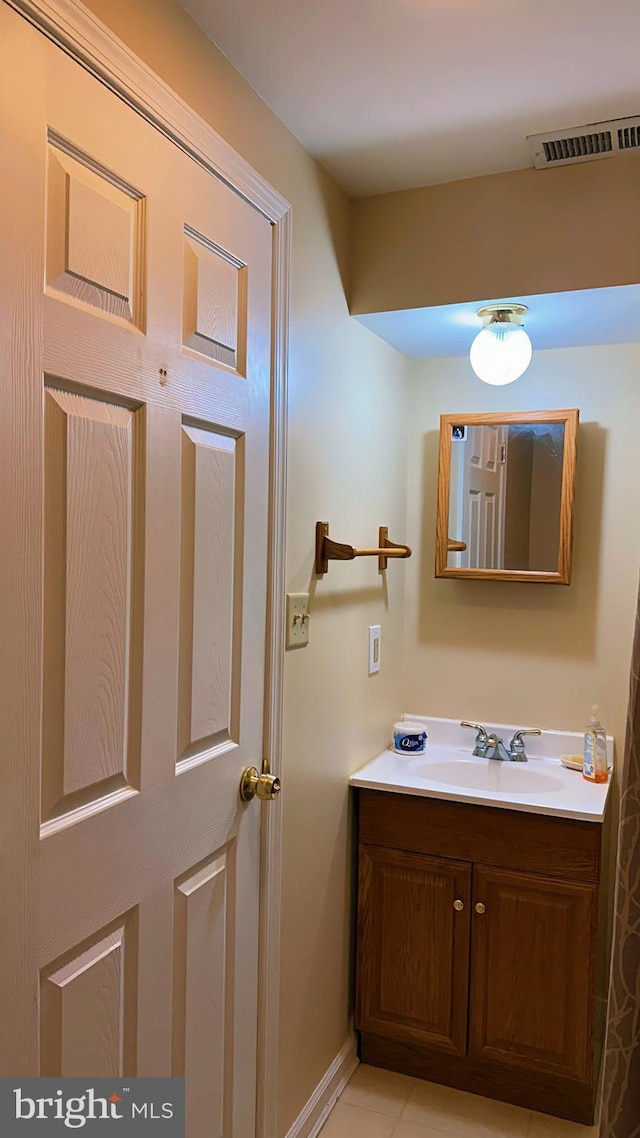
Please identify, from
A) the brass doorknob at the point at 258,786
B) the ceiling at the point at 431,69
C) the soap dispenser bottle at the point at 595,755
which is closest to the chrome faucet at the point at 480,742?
the soap dispenser bottle at the point at 595,755

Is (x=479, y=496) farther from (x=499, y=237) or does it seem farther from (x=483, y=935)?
(x=483, y=935)

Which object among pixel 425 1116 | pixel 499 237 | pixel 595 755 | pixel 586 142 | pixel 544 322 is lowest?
pixel 425 1116

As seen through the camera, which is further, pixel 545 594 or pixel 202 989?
pixel 545 594

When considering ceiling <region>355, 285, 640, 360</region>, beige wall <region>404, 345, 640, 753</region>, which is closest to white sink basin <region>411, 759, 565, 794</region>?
beige wall <region>404, 345, 640, 753</region>

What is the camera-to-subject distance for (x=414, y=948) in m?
2.07

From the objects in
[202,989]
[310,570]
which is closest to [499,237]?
[310,570]

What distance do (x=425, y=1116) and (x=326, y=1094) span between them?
0.85ft

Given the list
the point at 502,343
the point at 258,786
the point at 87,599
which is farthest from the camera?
the point at 502,343

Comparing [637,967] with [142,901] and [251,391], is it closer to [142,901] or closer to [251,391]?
[142,901]

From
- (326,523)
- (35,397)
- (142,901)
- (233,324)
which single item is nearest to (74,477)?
(35,397)

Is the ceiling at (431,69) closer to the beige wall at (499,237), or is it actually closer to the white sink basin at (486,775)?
the beige wall at (499,237)

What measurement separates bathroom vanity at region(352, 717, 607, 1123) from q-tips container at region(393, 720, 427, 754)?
0.17 metres

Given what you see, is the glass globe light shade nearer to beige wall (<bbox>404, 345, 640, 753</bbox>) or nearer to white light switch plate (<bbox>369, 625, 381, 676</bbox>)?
beige wall (<bbox>404, 345, 640, 753</bbox>)

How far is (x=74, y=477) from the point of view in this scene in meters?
1.04
